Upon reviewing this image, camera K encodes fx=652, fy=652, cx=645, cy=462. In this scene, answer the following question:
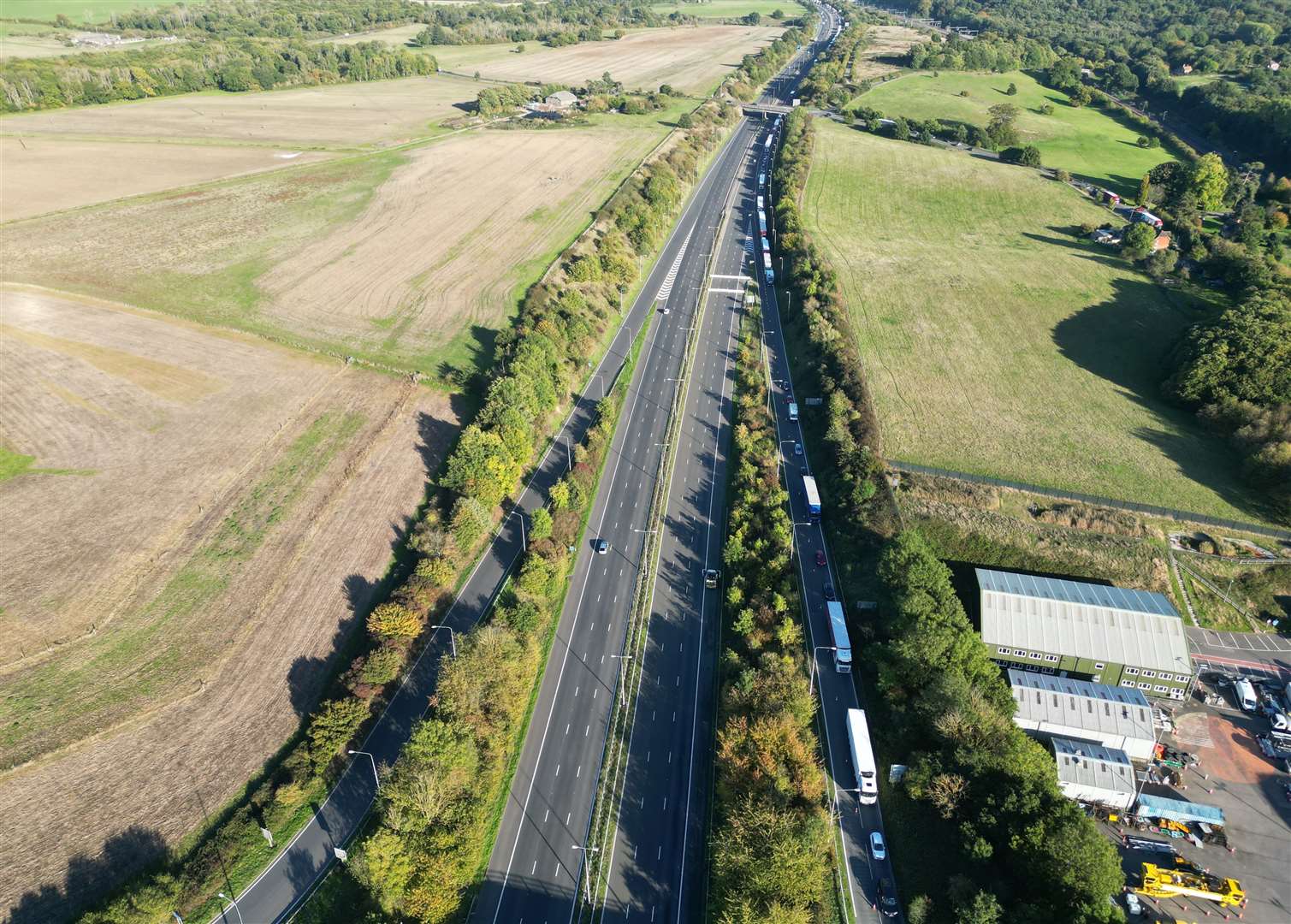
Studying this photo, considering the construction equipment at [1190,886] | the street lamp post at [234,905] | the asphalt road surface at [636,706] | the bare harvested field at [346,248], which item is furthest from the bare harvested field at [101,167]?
the construction equipment at [1190,886]

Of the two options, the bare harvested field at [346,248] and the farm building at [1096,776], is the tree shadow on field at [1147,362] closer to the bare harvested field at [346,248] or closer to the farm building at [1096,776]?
the farm building at [1096,776]

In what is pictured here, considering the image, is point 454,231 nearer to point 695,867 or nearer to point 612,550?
point 612,550

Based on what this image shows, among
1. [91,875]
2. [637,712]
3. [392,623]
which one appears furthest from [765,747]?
[91,875]

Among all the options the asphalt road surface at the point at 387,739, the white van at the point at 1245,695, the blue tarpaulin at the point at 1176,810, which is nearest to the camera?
the asphalt road surface at the point at 387,739

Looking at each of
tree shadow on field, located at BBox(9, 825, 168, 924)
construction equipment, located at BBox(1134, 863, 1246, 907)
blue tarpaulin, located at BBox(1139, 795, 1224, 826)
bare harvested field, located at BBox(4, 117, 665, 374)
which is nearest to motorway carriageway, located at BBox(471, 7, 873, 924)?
construction equipment, located at BBox(1134, 863, 1246, 907)

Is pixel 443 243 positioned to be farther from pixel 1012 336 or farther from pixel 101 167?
pixel 1012 336

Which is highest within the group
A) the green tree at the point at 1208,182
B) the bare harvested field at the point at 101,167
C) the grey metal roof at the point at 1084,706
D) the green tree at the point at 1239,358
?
the green tree at the point at 1208,182
